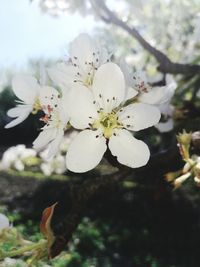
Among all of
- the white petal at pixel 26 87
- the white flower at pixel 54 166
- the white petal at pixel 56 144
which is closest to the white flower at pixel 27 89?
the white petal at pixel 26 87

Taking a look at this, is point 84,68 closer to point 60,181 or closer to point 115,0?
point 115,0

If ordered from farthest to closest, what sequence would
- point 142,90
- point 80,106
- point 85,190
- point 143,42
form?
point 143,42
point 85,190
point 142,90
point 80,106

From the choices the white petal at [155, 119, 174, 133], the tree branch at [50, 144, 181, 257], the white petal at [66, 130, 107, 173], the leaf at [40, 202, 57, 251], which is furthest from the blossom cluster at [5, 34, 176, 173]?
the white petal at [155, 119, 174, 133]

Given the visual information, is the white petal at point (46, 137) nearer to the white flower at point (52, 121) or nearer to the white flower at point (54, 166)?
the white flower at point (52, 121)

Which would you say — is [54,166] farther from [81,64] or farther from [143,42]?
[81,64]

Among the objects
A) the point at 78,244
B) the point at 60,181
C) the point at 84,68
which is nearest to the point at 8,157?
the point at 60,181

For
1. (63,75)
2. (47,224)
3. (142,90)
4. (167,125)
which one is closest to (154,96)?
(142,90)

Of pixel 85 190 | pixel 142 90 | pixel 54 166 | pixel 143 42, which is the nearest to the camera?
pixel 142 90
